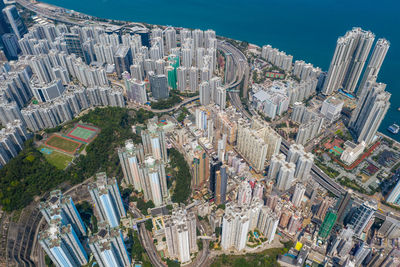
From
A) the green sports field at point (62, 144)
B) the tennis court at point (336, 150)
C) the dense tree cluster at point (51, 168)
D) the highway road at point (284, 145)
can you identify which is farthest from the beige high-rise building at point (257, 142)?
the green sports field at point (62, 144)

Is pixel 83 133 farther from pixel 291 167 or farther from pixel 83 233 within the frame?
pixel 291 167

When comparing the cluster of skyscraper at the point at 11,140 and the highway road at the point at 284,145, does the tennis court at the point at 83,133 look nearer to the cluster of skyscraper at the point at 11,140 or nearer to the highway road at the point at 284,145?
the cluster of skyscraper at the point at 11,140

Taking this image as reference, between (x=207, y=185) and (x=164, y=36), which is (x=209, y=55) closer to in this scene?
(x=164, y=36)

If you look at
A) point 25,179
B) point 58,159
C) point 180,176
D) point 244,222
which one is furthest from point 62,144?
point 244,222

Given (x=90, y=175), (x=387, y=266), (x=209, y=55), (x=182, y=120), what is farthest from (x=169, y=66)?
(x=387, y=266)

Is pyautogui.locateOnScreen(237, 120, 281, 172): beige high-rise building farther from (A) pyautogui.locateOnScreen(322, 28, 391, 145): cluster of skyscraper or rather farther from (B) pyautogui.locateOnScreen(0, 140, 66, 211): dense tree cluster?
(B) pyautogui.locateOnScreen(0, 140, 66, 211): dense tree cluster
